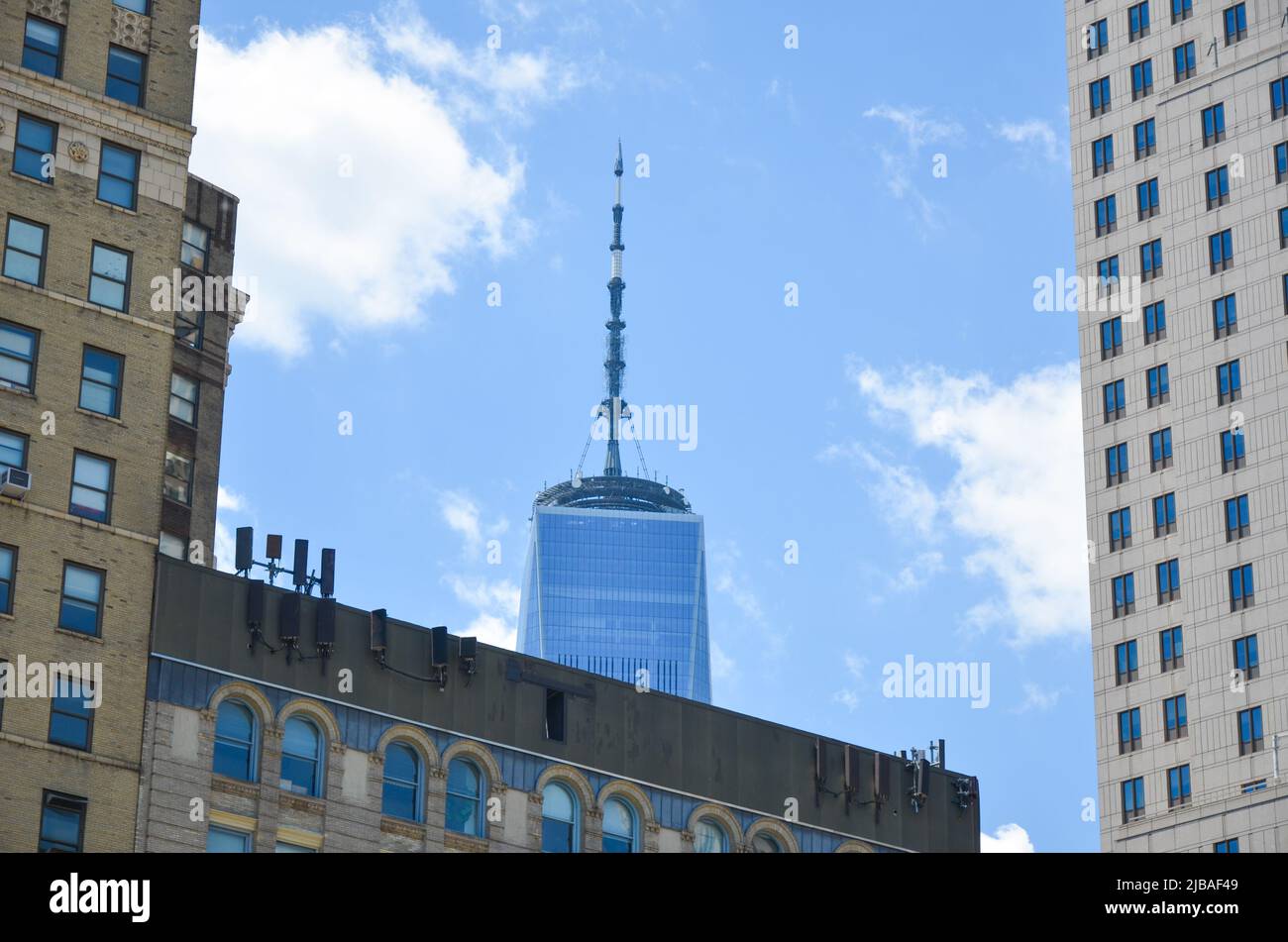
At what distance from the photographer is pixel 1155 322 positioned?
12862cm

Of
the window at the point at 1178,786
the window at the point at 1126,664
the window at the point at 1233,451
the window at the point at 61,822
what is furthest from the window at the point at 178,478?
the window at the point at 1233,451

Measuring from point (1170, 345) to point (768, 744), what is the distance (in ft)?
176

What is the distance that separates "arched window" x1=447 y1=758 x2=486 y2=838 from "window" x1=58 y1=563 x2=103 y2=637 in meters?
12.8

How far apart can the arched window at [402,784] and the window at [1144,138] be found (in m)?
72.0

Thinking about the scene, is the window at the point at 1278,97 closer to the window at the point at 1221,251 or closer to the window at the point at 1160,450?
the window at the point at 1221,251

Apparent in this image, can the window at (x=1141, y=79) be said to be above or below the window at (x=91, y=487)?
above

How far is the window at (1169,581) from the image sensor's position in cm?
12262

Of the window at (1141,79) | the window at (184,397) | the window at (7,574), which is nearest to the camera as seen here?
the window at (7,574)

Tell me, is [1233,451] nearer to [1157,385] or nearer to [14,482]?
[1157,385]

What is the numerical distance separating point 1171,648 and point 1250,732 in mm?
6423

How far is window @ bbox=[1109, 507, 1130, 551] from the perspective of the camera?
12600cm

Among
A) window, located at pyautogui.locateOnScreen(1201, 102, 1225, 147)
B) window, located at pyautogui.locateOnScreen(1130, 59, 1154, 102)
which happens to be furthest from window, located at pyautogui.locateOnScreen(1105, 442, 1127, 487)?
window, located at pyautogui.locateOnScreen(1130, 59, 1154, 102)
